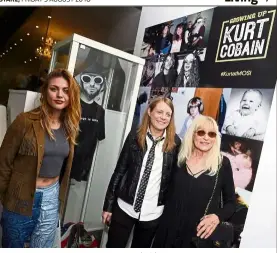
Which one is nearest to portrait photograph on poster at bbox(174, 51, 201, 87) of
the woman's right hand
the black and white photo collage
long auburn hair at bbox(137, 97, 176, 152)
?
the black and white photo collage

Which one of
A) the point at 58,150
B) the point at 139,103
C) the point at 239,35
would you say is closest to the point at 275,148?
the point at 239,35

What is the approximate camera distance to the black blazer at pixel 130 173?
1.43 m

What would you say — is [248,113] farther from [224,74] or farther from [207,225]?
[207,225]

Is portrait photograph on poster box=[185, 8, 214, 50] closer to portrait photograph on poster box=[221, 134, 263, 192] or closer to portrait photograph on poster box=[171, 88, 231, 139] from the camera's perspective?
portrait photograph on poster box=[171, 88, 231, 139]

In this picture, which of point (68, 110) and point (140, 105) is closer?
point (68, 110)

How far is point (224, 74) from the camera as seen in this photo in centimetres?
136

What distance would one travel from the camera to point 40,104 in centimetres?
133

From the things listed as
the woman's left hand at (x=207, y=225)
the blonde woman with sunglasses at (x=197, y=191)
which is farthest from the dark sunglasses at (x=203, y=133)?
the woman's left hand at (x=207, y=225)

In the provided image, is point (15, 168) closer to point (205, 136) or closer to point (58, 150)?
point (58, 150)

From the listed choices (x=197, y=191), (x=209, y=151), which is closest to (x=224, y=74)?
(x=209, y=151)

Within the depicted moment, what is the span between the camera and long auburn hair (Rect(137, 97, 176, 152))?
1.42 metres

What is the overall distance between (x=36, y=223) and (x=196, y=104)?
2.89 feet

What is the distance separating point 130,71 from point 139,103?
0.52 feet

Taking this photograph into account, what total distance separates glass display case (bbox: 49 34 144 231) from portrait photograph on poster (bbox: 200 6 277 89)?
1.16 ft
